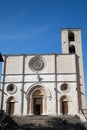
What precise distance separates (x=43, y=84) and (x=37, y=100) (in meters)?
2.15

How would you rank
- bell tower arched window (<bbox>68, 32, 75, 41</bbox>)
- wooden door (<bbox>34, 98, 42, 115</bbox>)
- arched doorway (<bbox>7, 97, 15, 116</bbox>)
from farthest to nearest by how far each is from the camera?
bell tower arched window (<bbox>68, 32, 75, 41</bbox>)
wooden door (<bbox>34, 98, 42, 115</bbox>)
arched doorway (<bbox>7, 97, 15, 116</bbox>)

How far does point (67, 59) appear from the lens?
33.8 m

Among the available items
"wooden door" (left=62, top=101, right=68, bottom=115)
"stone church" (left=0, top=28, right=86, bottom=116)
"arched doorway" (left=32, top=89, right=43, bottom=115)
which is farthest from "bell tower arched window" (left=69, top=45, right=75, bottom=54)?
"wooden door" (left=62, top=101, right=68, bottom=115)

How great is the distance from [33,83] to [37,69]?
6.49 ft

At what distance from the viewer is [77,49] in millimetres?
35438

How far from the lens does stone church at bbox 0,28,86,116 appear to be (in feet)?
104

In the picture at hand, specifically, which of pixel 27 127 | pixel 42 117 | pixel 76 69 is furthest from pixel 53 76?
pixel 27 127

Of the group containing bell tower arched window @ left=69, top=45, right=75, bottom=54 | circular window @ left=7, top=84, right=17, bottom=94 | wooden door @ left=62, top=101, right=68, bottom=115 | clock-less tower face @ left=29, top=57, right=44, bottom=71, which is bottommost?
wooden door @ left=62, top=101, right=68, bottom=115

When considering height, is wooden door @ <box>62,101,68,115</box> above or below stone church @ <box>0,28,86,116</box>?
below

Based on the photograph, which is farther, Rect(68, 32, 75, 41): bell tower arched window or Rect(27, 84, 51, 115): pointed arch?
Rect(68, 32, 75, 41): bell tower arched window

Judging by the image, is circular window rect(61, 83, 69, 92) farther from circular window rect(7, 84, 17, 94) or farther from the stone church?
circular window rect(7, 84, 17, 94)

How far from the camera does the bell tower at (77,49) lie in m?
32.5

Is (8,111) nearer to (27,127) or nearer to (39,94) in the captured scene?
(39,94)

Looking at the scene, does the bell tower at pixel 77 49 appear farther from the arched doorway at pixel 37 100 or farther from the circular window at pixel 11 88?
the circular window at pixel 11 88
